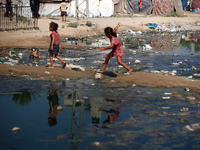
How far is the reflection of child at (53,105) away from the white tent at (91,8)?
20507 mm

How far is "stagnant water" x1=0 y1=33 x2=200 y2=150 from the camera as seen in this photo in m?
3.65

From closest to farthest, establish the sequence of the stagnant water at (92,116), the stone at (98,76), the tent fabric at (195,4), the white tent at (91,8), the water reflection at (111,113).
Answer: the stagnant water at (92,116)
the water reflection at (111,113)
the stone at (98,76)
the white tent at (91,8)
the tent fabric at (195,4)

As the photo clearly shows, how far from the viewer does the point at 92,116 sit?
4.54 meters

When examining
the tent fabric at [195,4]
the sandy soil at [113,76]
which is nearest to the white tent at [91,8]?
the tent fabric at [195,4]

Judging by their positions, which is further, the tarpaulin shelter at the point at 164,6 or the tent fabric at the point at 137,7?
the tarpaulin shelter at the point at 164,6

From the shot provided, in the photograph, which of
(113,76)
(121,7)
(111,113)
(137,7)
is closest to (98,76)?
(113,76)

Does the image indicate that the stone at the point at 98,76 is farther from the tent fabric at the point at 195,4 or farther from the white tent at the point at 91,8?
the tent fabric at the point at 195,4

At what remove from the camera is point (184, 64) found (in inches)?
361

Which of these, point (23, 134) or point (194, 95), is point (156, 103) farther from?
→ point (23, 134)

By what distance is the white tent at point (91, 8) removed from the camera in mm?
26188

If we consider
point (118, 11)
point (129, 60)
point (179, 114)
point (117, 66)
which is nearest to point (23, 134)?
point (179, 114)

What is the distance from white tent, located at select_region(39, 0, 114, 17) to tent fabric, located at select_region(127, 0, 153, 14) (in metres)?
4.15

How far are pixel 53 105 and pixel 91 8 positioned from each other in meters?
22.7

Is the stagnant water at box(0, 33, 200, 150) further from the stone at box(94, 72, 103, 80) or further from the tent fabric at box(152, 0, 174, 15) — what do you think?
the tent fabric at box(152, 0, 174, 15)
